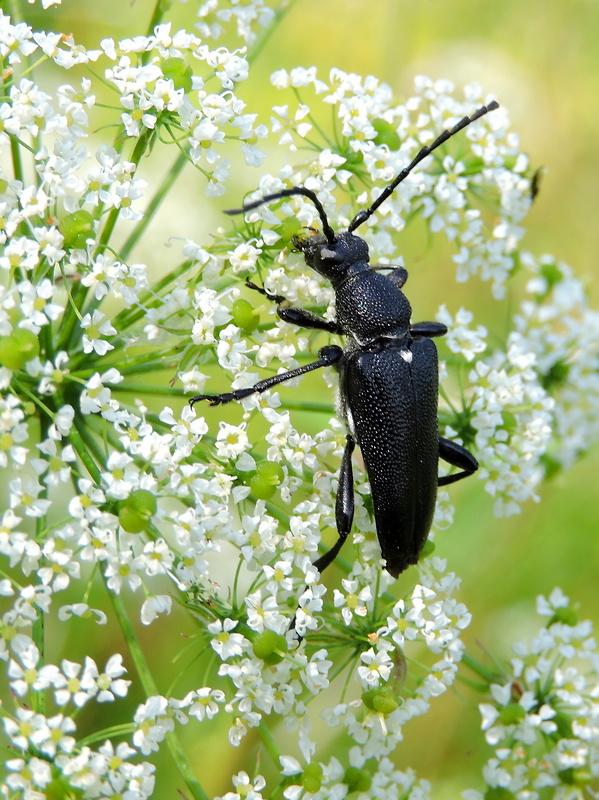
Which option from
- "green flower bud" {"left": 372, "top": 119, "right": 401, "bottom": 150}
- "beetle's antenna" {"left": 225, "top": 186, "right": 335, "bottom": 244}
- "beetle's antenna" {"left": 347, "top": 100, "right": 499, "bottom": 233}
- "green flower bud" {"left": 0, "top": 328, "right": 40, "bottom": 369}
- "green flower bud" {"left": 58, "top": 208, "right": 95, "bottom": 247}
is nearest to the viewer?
"green flower bud" {"left": 0, "top": 328, "right": 40, "bottom": 369}

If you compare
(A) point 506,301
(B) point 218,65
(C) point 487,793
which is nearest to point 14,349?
(B) point 218,65

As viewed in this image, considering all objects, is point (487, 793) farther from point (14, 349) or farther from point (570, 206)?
point (570, 206)

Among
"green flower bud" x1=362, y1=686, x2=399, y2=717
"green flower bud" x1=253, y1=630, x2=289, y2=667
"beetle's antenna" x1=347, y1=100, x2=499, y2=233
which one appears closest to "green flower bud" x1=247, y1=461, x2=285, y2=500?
"green flower bud" x1=253, y1=630, x2=289, y2=667

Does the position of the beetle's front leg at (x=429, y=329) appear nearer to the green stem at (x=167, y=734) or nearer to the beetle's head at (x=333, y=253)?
the beetle's head at (x=333, y=253)

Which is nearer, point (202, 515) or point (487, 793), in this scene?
point (202, 515)

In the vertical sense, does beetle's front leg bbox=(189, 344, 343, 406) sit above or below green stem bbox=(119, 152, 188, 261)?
below

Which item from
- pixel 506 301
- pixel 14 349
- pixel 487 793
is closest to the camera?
pixel 14 349

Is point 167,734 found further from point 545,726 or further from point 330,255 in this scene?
point 330,255

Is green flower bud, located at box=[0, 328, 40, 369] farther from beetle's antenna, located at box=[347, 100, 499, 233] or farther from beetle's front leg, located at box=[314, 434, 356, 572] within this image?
beetle's antenna, located at box=[347, 100, 499, 233]
